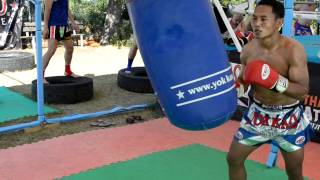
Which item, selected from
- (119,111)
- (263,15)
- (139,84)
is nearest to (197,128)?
(263,15)

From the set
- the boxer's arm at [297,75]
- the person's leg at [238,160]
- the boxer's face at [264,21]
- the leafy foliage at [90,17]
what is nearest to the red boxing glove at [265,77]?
the boxer's arm at [297,75]

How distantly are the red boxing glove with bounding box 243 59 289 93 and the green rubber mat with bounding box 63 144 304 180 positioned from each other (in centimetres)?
138

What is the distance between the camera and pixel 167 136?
4.74m

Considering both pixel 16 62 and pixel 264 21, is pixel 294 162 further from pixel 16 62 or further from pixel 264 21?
pixel 16 62

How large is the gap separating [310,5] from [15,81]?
5.25 meters

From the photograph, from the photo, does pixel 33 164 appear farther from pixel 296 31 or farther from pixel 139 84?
pixel 296 31

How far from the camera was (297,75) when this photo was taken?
2518mm

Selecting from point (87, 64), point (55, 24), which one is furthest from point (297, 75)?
point (87, 64)

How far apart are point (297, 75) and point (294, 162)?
0.56 m

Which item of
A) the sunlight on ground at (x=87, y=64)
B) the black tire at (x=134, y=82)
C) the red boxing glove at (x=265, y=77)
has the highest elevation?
the red boxing glove at (x=265, y=77)

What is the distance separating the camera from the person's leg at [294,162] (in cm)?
271

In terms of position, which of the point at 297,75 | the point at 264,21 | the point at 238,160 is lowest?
the point at 238,160

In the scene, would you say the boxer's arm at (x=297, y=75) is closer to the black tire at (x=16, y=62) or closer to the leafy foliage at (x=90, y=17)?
the black tire at (x=16, y=62)

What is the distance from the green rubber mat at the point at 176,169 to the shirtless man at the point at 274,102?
916 millimetres
